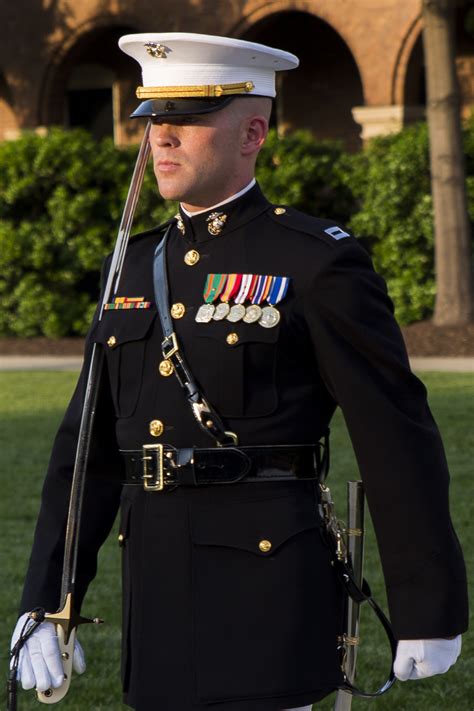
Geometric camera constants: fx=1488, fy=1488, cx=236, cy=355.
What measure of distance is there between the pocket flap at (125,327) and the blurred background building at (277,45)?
655 inches

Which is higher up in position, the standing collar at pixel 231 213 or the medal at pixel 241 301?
the standing collar at pixel 231 213

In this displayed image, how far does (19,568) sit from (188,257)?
4243 mm

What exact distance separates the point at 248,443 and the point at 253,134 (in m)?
0.65

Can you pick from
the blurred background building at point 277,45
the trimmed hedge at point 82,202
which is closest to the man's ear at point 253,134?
the trimmed hedge at point 82,202

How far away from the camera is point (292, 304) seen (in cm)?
301

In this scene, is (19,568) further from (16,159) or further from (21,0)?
(21,0)

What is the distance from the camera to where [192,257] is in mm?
3209

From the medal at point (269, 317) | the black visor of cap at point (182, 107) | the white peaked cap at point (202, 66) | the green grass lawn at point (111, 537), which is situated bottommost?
the green grass lawn at point (111, 537)

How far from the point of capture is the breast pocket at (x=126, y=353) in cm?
315

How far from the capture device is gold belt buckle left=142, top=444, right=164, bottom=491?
3.04 meters

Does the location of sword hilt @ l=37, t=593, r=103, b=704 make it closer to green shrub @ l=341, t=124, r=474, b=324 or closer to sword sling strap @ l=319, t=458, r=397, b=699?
sword sling strap @ l=319, t=458, r=397, b=699

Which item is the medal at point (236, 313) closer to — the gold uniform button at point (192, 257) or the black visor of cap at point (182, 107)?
the gold uniform button at point (192, 257)

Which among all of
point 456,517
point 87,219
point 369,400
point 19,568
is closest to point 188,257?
point 369,400

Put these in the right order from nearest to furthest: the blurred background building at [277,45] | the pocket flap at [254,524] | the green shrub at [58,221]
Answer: the pocket flap at [254,524] → the green shrub at [58,221] → the blurred background building at [277,45]
